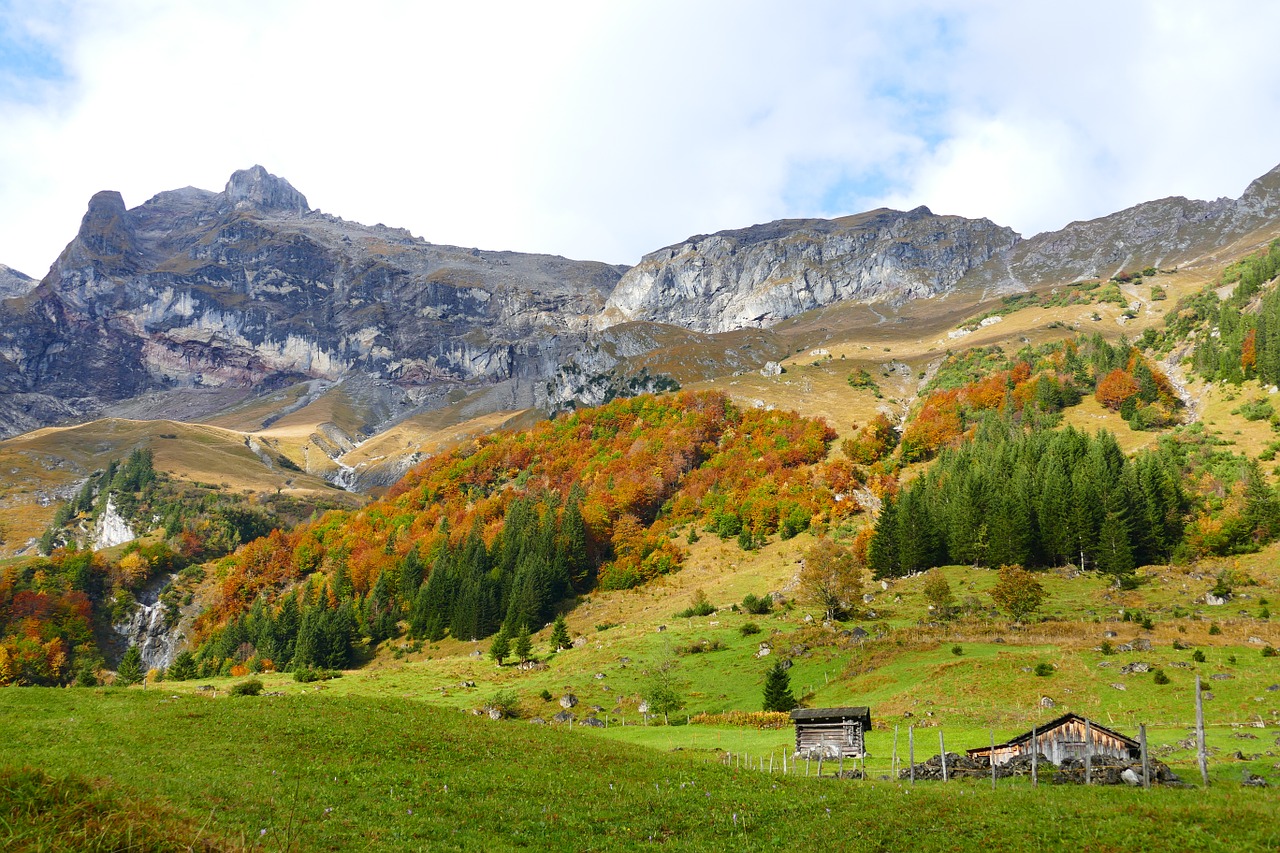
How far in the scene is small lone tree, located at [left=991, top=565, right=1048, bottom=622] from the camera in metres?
71.4

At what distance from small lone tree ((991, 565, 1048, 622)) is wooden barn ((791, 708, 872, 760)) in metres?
37.5

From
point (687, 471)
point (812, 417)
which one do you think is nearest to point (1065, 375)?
point (812, 417)

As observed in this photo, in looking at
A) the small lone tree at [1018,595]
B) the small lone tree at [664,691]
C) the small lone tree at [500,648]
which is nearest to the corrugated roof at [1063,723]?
the small lone tree at [664,691]

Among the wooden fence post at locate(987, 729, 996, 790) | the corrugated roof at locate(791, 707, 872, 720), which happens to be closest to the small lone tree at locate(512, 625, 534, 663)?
the corrugated roof at locate(791, 707, 872, 720)

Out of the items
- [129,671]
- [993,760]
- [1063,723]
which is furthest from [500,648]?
[1063,723]

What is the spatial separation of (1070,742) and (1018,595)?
140 feet

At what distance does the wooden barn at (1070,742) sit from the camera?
32906 mm

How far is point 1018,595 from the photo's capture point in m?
71.8

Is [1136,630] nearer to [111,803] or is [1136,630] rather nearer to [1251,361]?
[111,803]

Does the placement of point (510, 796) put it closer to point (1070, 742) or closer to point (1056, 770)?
point (1056, 770)

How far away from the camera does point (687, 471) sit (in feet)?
559

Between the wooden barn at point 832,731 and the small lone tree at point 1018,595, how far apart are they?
37507mm

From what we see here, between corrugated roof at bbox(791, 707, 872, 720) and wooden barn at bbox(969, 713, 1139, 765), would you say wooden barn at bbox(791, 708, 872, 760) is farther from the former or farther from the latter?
wooden barn at bbox(969, 713, 1139, 765)

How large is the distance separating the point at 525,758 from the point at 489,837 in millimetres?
12172
